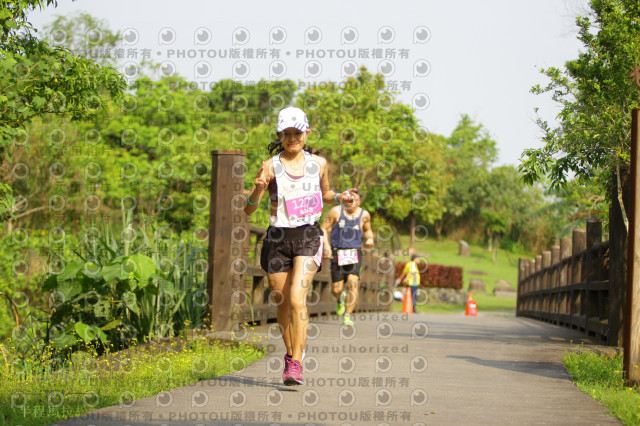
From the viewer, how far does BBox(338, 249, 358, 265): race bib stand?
11562 millimetres

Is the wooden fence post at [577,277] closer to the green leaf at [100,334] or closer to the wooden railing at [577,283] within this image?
the wooden railing at [577,283]

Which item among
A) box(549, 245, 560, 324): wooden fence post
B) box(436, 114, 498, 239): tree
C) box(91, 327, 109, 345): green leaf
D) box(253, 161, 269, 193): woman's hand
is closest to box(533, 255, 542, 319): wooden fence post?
box(549, 245, 560, 324): wooden fence post

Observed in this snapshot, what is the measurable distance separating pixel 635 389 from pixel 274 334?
4498 mm

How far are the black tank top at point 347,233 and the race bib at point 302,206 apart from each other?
5.35 meters

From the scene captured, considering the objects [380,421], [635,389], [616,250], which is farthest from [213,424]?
[616,250]

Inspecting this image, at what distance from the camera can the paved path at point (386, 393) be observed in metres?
4.66

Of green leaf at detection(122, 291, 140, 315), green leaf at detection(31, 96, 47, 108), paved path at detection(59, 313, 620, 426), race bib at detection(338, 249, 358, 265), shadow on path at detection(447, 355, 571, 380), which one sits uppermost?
green leaf at detection(31, 96, 47, 108)

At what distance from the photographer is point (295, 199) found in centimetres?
610

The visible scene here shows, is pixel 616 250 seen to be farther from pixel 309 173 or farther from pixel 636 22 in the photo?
pixel 309 173

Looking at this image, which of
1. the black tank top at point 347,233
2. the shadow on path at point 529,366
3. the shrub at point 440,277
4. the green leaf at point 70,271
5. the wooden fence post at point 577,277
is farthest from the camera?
the shrub at point 440,277

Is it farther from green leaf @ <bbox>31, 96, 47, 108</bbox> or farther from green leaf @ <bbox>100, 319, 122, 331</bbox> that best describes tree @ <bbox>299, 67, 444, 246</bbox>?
green leaf @ <bbox>31, 96, 47, 108</bbox>

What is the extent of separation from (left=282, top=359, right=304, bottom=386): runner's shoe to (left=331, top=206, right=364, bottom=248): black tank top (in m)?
5.72

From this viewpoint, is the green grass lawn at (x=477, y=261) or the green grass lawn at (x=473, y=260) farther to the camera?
A: the green grass lawn at (x=473, y=260)

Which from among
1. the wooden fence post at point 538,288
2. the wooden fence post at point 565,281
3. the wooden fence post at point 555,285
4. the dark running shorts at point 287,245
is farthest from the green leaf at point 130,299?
the wooden fence post at point 538,288
